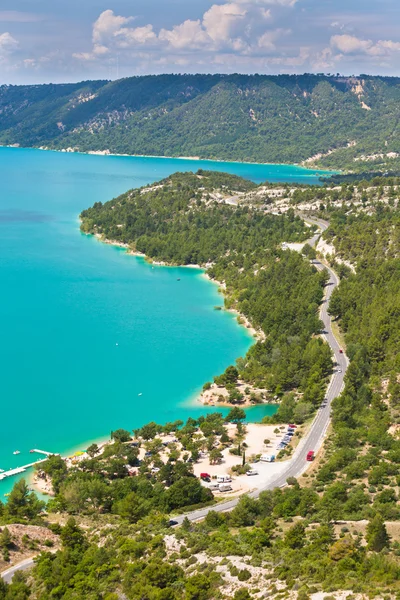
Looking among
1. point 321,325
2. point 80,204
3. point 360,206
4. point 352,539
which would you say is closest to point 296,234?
point 360,206

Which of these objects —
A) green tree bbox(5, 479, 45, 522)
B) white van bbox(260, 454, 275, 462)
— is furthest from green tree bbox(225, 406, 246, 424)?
green tree bbox(5, 479, 45, 522)

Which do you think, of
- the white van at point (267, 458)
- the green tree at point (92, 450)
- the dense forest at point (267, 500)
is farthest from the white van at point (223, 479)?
the green tree at point (92, 450)

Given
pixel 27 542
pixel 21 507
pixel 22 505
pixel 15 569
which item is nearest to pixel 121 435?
pixel 22 505

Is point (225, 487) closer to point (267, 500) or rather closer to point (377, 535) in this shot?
point (267, 500)

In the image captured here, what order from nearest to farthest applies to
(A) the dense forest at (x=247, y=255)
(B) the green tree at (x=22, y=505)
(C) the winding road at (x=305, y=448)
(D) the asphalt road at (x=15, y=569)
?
(D) the asphalt road at (x=15, y=569)
(B) the green tree at (x=22, y=505)
(C) the winding road at (x=305, y=448)
(A) the dense forest at (x=247, y=255)

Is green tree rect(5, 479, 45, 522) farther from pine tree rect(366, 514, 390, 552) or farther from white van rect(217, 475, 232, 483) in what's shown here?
pine tree rect(366, 514, 390, 552)

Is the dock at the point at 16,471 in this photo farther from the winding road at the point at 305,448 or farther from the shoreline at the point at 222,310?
the shoreline at the point at 222,310
